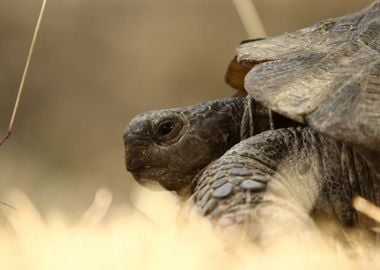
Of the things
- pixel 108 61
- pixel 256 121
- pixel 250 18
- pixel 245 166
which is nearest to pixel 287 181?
pixel 245 166

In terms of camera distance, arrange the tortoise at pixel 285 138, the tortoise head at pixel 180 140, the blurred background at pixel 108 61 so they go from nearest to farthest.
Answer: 1. the tortoise at pixel 285 138
2. the tortoise head at pixel 180 140
3. the blurred background at pixel 108 61

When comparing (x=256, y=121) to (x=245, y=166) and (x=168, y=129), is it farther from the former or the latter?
(x=245, y=166)

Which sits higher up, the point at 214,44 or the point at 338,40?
the point at 338,40

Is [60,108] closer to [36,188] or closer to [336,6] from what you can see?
[36,188]

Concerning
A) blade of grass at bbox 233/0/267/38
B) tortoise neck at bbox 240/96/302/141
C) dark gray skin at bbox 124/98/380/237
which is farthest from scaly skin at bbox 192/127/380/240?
blade of grass at bbox 233/0/267/38

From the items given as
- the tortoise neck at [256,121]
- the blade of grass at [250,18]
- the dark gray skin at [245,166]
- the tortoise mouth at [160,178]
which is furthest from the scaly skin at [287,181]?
the blade of grass at [250,18]

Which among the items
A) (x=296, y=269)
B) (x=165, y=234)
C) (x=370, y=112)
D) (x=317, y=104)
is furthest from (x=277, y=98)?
(x=296, y=269)

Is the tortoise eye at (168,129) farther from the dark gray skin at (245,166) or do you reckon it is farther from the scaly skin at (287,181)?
the scaly skin at (287,181)

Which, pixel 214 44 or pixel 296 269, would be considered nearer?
pixel 296 269
